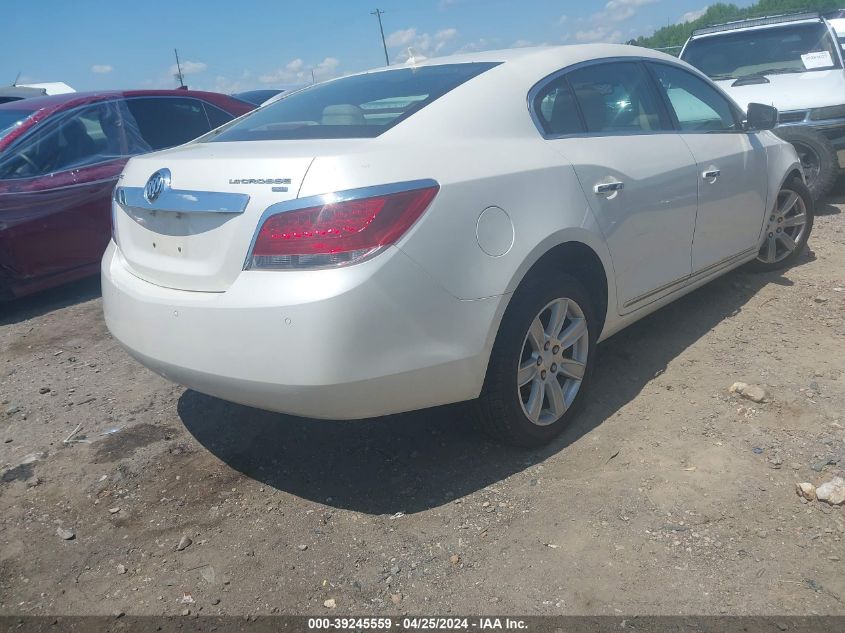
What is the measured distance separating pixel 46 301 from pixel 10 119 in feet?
4.80

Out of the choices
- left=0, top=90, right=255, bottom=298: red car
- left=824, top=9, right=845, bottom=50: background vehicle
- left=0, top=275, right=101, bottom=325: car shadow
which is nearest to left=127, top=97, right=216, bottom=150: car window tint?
left=0, top=90, right=255, bottom=298: red car

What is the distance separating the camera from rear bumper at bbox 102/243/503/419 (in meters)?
2.28

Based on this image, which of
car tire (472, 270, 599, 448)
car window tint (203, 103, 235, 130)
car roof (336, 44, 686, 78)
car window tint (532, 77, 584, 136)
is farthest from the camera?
car window tint (203, 103, 235, 130)

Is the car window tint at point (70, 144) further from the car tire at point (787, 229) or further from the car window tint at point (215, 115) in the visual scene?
the car tire at point (787, 229)

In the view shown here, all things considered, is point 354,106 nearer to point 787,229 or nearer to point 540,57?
point 540,57

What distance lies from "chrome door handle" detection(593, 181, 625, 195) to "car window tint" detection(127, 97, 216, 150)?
14.8ft

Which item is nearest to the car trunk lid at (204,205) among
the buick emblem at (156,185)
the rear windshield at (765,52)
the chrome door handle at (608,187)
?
the buick emblem at (156,185)

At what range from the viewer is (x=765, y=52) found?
25.6 ft

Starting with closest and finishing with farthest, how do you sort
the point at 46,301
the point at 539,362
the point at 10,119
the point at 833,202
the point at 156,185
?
the point at 156,185 → the point at 539,362 → the point at 10,119 → the point at 46,301 → the point at 833,202

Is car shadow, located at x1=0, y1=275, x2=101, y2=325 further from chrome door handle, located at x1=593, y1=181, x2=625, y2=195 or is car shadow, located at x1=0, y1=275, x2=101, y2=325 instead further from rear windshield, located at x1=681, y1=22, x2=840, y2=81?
rear windshield, located at x1=681, y1=22, x2=840, y2=81

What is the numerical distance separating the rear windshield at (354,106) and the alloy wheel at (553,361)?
99 centimetres

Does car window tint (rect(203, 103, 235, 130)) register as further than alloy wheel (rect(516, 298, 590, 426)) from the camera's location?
Yes

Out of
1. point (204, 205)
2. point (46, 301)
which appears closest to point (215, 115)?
point (46, 301)

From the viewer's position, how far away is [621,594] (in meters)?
2.21
